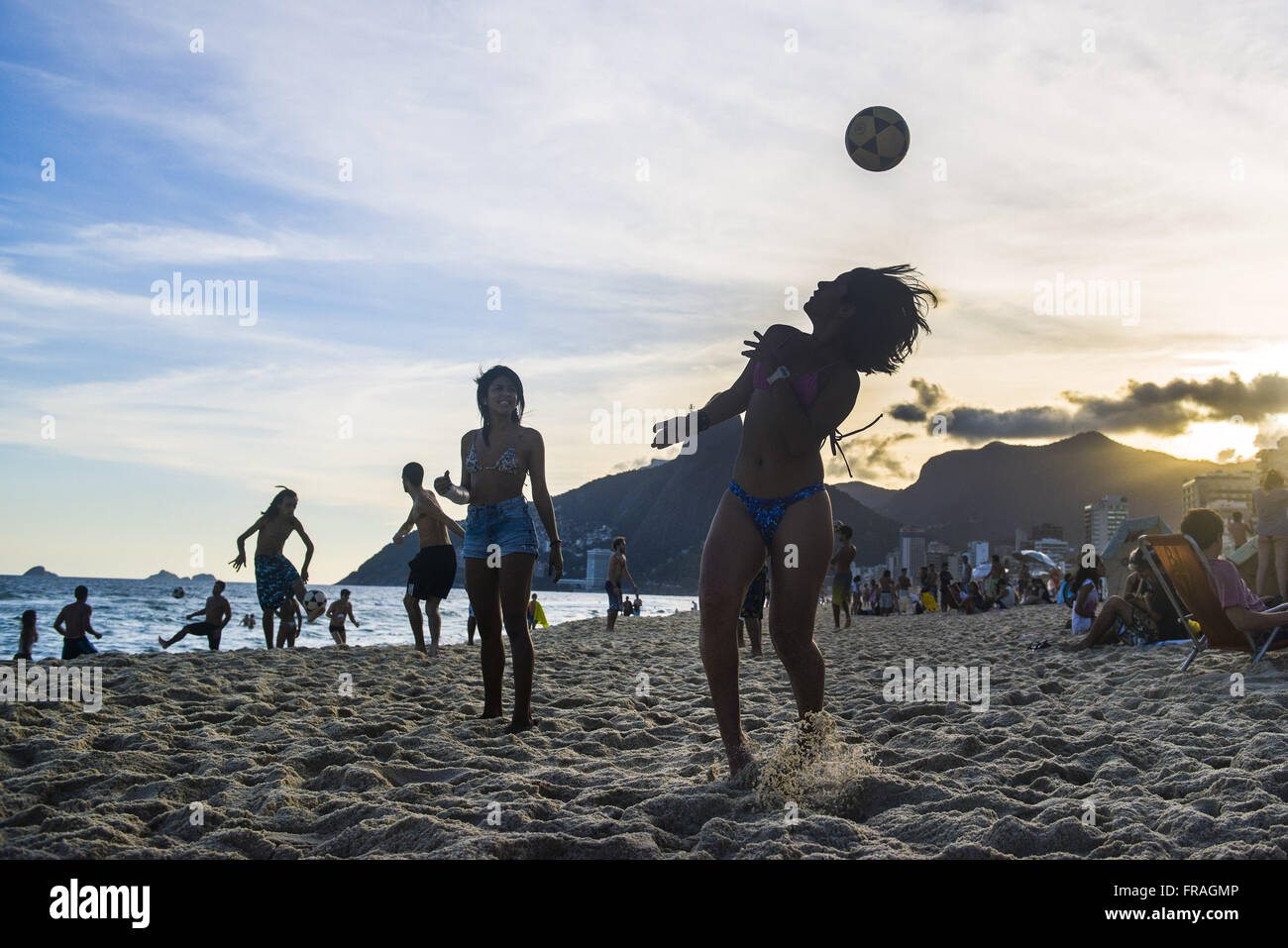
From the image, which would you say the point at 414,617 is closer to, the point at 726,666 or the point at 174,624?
the point at 726,666

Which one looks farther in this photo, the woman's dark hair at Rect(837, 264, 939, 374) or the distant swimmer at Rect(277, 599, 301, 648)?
the distant swimmer at Rect(277, 599, 301, 648)

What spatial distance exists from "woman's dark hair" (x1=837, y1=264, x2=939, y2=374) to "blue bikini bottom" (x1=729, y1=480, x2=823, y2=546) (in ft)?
1.69

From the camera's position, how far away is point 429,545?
821cm

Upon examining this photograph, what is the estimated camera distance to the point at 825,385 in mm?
3229

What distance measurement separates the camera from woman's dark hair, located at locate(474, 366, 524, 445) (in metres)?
4.84

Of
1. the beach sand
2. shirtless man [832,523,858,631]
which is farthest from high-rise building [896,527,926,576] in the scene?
the beach sand

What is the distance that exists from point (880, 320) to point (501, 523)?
2.14 meters

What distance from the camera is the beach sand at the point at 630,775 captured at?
263 centimetres

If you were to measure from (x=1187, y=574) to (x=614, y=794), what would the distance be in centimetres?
477

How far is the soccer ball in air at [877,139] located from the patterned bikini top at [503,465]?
278 centimetres

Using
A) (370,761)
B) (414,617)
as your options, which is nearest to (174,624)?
(414,617)

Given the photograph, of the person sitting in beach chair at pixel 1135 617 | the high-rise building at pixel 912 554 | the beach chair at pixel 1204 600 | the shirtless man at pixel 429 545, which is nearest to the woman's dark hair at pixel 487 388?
the shirtless man at pixel 429 545

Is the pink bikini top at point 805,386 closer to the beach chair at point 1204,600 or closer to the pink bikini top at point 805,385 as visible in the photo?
the pink bikini top at point 805,385

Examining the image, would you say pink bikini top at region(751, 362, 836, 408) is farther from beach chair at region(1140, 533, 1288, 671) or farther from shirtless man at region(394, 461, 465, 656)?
shirtless man at region(394, 461, 465, 656)
